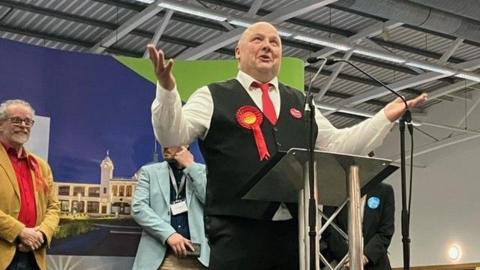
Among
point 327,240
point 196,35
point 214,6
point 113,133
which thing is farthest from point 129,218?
point 196,35

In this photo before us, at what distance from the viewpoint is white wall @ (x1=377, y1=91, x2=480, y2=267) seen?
1505 centimetres

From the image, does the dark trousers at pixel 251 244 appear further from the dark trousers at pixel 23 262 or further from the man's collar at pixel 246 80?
the dark trousers at pixel 23 262

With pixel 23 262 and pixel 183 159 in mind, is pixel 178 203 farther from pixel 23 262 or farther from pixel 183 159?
pixel 23 262

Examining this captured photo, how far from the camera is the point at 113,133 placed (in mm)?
4859

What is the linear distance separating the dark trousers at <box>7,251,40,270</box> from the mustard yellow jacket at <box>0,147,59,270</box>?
0.02 metres

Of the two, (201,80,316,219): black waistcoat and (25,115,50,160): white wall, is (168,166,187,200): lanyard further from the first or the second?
(201,80,316,219): black waistcoat

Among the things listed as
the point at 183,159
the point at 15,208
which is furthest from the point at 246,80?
the point at 183,159

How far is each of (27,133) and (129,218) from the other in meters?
0.93

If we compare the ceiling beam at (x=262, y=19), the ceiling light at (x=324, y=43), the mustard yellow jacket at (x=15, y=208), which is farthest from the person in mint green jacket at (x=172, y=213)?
the ceiling light at (x=324, y=43)

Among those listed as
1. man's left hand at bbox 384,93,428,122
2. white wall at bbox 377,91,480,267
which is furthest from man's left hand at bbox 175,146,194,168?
white wall at bbox 377,91,480,267

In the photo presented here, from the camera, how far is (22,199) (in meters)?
3.96

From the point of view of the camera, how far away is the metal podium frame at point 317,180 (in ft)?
7.05

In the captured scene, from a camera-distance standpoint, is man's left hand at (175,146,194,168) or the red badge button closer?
the red badge button

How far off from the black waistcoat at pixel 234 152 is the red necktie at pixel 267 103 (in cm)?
2
